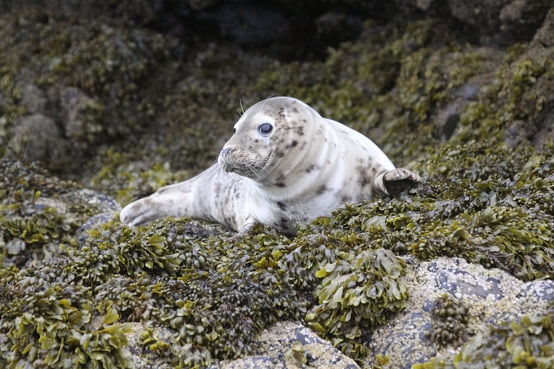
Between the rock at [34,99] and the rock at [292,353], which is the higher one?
the rock at [34,99]

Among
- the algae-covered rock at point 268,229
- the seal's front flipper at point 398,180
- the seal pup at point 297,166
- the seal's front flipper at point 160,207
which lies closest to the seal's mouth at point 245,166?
the seal pup at point 297,166

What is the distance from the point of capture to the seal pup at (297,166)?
5.41 m

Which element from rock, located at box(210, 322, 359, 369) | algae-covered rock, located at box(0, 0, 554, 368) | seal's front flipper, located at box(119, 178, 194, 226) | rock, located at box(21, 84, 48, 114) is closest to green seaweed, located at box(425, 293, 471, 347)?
algae-covered rock, located at box(0, 0, 554, 368)

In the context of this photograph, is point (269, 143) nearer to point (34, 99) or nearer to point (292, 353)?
point (292, 353)

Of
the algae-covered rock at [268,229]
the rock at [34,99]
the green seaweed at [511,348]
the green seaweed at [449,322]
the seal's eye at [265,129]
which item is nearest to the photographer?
the green seaweed at [511,348]

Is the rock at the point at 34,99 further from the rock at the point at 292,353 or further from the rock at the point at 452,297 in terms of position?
the rock at the point at 452,297

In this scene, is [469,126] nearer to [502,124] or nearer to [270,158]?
[502,124]

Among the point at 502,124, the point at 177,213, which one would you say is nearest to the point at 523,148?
the point at 502,124

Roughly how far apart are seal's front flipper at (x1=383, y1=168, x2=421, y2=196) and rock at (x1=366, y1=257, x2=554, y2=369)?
0.98 m

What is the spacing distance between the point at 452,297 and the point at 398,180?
1345 mm

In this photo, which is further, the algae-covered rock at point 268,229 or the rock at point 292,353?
the algae-covered rock at point 268,229

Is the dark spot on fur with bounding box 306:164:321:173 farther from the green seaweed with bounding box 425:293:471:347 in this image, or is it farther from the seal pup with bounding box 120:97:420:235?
the green seaweed with bounding box 425:293:471:347

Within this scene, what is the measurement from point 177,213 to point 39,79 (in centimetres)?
290

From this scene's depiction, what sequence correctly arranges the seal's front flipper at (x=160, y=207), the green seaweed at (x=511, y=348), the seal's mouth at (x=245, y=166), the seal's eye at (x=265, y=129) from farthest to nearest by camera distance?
the seal's front flipper at (x=160, y=207)
the seal's eye at (x=265, y=129)
the seal's mouth at (x=245, y=166)
the green seaweed at (x=511, y=348)
